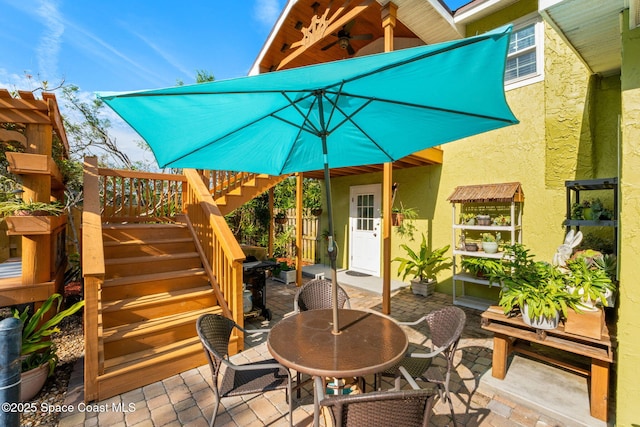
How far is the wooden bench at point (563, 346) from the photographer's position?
7.03 ft

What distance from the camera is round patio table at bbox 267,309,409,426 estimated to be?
160 cm

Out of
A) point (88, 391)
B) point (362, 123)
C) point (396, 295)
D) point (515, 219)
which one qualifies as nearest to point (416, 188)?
point (515, 219)

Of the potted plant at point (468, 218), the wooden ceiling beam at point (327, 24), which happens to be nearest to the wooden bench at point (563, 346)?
the potted plant at point (468, 218)

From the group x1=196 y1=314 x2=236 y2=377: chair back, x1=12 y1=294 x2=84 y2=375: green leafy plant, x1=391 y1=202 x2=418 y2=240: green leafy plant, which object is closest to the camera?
x1=196 y1=314 x2=236 y2=377: chair back

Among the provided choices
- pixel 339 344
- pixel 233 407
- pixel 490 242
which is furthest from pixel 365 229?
pixel 339 344

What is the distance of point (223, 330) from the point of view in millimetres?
2219

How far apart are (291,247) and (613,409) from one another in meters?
7.01

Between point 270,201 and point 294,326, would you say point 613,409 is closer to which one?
point 294,326

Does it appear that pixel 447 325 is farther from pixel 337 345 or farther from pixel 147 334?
pixel 147 334

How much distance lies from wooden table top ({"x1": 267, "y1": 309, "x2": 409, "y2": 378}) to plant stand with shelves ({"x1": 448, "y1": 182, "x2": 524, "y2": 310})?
340 centimetres

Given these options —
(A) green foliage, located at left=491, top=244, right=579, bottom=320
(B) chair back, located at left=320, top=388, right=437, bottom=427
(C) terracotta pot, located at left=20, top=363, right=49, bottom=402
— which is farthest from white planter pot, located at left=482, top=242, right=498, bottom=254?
(C) terracotta pot, located at left=20, top=363, right=49, bottom=402

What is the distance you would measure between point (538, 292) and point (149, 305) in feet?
13.7

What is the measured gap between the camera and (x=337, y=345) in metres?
1.88

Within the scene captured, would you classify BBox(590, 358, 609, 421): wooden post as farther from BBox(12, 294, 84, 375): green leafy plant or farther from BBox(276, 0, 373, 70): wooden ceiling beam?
BBox(276, 0, 373, 70): wooden ceiling beam
